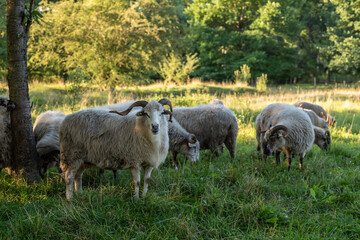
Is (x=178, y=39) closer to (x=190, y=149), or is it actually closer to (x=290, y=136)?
(x=190, y=149)

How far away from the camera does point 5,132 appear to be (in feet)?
14.7

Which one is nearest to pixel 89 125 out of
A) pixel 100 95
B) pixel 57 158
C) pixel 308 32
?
pixel 57 158

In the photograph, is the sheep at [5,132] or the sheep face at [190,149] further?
the sheep face at [190,149]

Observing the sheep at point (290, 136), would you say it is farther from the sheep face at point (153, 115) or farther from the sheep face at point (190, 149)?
the sheep face at point (153, 115)

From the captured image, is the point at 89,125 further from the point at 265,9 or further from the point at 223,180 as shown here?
the point at 265,9

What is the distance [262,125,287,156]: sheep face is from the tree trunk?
4237 millimetres

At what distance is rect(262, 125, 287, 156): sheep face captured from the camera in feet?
18.5

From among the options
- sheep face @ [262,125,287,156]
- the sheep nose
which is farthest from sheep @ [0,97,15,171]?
sheep face @ [262,125,287,156]

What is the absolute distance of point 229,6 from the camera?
31.1 meters

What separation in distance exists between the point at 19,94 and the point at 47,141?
99 cm

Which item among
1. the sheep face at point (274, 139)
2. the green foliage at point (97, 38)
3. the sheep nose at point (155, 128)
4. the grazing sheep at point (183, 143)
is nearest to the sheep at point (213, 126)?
the grazing sheep at point (183, 143)

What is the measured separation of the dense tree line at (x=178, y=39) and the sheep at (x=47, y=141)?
2843mm

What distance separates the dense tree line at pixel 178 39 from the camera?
17.7 meters

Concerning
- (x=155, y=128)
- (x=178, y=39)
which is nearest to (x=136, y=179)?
(x=155, y=128)
